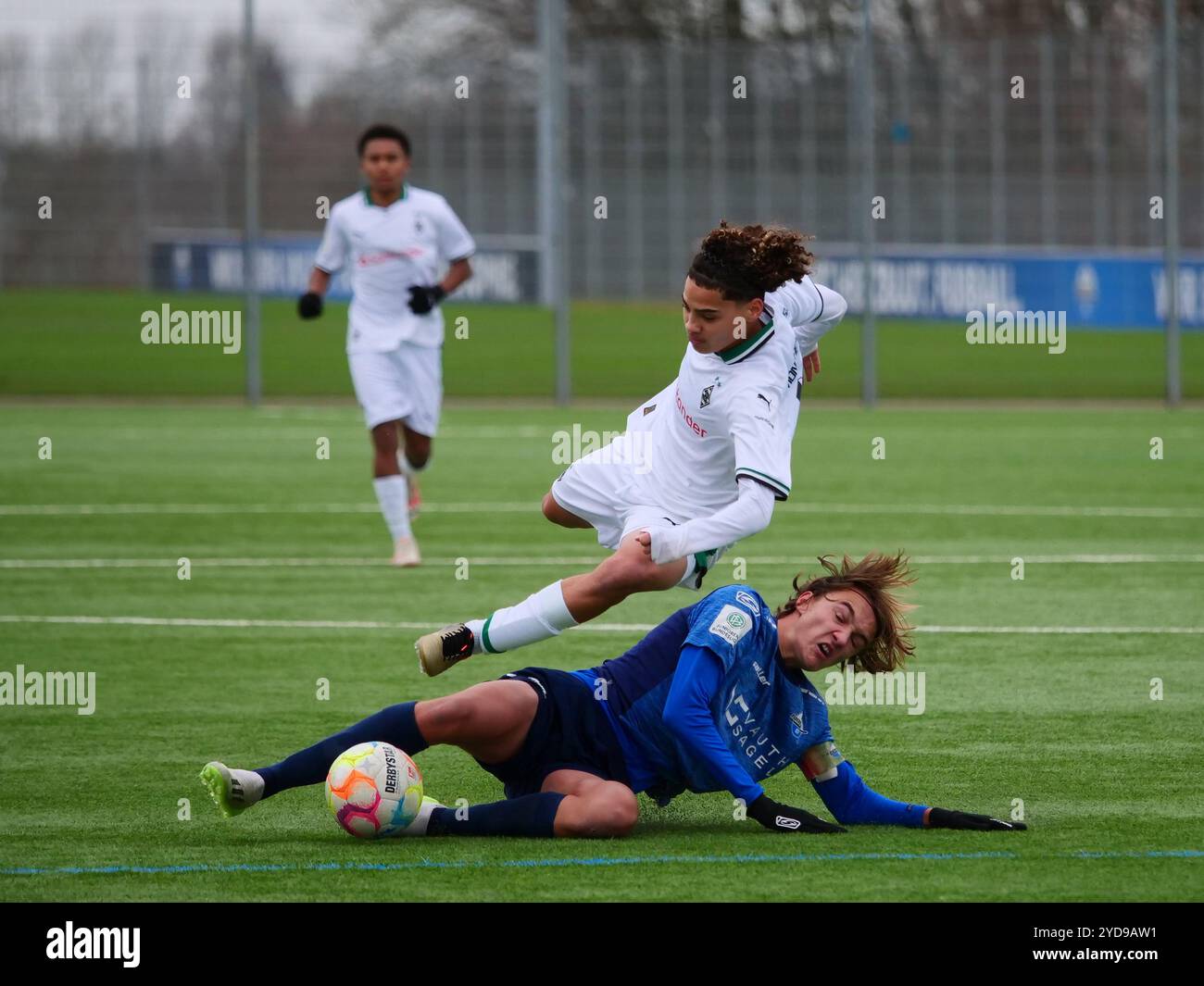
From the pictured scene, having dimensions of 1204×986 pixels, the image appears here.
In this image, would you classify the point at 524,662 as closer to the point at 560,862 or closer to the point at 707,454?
the point at 707,454

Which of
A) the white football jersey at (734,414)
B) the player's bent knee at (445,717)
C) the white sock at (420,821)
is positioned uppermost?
the white football jersey at (734,414)

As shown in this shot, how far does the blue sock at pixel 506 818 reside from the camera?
232 inches

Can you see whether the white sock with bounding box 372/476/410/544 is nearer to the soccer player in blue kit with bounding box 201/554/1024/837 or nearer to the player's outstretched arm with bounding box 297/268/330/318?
the player's outstretched arm with bounding box 297/268/330/318

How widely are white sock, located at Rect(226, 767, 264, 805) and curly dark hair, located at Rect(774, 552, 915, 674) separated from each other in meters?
1.64

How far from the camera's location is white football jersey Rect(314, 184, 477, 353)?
13305 mm

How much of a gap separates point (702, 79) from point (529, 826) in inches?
849

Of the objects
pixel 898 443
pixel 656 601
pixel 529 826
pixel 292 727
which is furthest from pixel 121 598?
pixel 898 443

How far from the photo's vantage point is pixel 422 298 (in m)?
13.1

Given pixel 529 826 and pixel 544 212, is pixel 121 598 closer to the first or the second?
pixel 529 826

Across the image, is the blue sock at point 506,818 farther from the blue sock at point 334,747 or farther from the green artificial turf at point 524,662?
the blue sock at point 334,747

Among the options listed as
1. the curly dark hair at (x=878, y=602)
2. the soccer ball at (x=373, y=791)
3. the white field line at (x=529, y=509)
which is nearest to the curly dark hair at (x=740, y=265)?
the curly dark hair at (x=878, y=602)

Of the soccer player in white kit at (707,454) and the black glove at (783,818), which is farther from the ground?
the soccer player in white kit at (707,454)

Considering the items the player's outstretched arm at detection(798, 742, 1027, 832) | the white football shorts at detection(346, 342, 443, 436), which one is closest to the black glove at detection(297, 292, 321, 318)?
the white football shorts at detection(346, 342, 443, 436)

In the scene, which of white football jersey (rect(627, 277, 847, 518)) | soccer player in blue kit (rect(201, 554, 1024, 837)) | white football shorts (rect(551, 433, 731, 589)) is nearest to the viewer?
soccer player in blue kit (rect(201, 554, 1024, 837))
